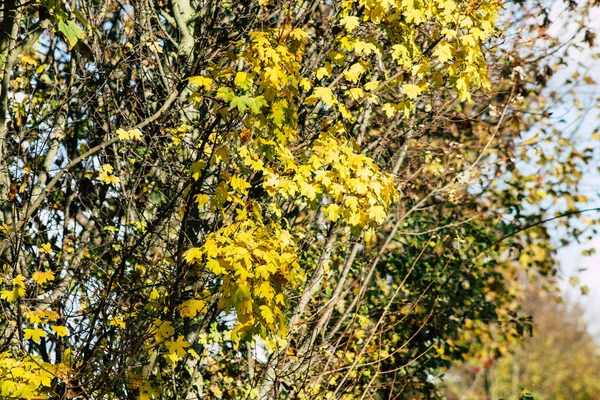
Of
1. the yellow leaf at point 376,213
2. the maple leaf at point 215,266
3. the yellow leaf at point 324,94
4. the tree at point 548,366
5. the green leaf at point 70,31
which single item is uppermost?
the tree at point 548,366

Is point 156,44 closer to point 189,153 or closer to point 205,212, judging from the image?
point 189,153

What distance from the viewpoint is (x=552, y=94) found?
8422 mm

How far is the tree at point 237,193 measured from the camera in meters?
4.04

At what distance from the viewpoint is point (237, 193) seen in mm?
4664

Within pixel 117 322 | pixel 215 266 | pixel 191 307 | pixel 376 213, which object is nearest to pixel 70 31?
pixel 215 266

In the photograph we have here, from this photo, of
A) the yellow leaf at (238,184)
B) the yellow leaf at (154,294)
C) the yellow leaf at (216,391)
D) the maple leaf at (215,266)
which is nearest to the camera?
the maple leaf at (215,266)

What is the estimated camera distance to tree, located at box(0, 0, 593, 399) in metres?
4.04

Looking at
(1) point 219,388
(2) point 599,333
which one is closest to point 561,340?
(2) point 599,333

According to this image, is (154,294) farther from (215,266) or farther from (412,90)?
(412,90)

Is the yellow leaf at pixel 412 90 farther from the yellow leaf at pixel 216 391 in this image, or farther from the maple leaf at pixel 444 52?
the yellow leaf at pixel 216 391

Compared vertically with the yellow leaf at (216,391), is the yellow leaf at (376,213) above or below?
above

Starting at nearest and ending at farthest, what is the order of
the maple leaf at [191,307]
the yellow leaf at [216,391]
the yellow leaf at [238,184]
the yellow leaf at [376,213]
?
the yellow leaf at [376,213] → the maple leaf at [191,307] → the yellow leaf at [238,184] → the yellow leaf at [216,391]

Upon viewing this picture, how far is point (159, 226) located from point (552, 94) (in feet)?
19.6

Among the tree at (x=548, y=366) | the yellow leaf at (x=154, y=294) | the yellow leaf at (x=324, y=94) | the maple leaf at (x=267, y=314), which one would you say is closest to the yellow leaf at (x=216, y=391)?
the yellow leaf at (x=154, y=294)
